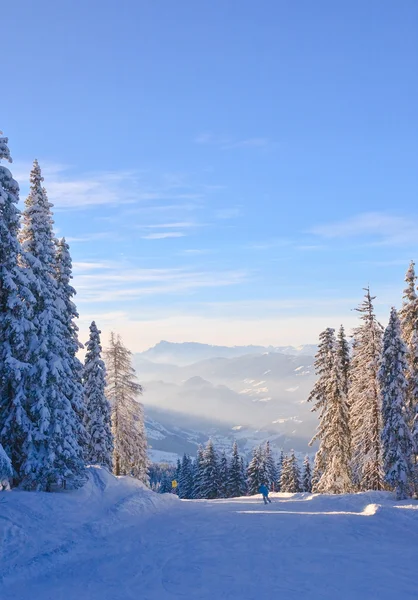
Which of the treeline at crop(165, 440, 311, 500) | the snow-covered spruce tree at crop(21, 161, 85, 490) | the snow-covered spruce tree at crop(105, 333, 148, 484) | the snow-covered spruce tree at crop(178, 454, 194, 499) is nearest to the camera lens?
the snow-covered spruce tree at crop(21, 161, 85, 490)

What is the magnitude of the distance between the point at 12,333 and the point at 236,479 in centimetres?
4829

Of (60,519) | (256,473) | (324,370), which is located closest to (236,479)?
(256,473)

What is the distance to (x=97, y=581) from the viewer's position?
43.2ft

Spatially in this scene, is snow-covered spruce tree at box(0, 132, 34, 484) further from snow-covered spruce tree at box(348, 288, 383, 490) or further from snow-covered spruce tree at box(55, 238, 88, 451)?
snow-covered spruce tree at box(348, 288, 383, 490)

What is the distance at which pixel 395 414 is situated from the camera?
27531mm

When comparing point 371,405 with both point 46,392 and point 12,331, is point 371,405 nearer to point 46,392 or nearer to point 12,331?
point 46,392

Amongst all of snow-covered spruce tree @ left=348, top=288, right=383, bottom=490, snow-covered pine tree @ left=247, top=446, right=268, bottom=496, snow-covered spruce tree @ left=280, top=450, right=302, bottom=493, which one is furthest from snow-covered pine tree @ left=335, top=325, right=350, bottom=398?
snow-covered spruce tree @ left=280, top=450, right=302, bottom=493

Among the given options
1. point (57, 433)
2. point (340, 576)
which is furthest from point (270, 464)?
point (340, 576)

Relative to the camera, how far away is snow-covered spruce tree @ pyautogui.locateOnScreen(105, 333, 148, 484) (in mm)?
40062

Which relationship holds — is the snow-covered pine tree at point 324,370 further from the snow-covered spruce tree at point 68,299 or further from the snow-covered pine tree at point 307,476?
the snow-covered pine tree at point 307,476

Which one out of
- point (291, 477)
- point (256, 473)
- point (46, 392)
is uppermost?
point (46, 392)

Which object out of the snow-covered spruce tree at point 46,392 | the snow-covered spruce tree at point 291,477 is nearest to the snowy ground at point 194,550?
the snow-covered spruce tree at point 46,392

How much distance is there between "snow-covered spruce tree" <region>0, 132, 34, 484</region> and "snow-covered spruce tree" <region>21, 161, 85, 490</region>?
455 mm

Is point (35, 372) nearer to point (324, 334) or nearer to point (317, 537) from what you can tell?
point (317, 537)
